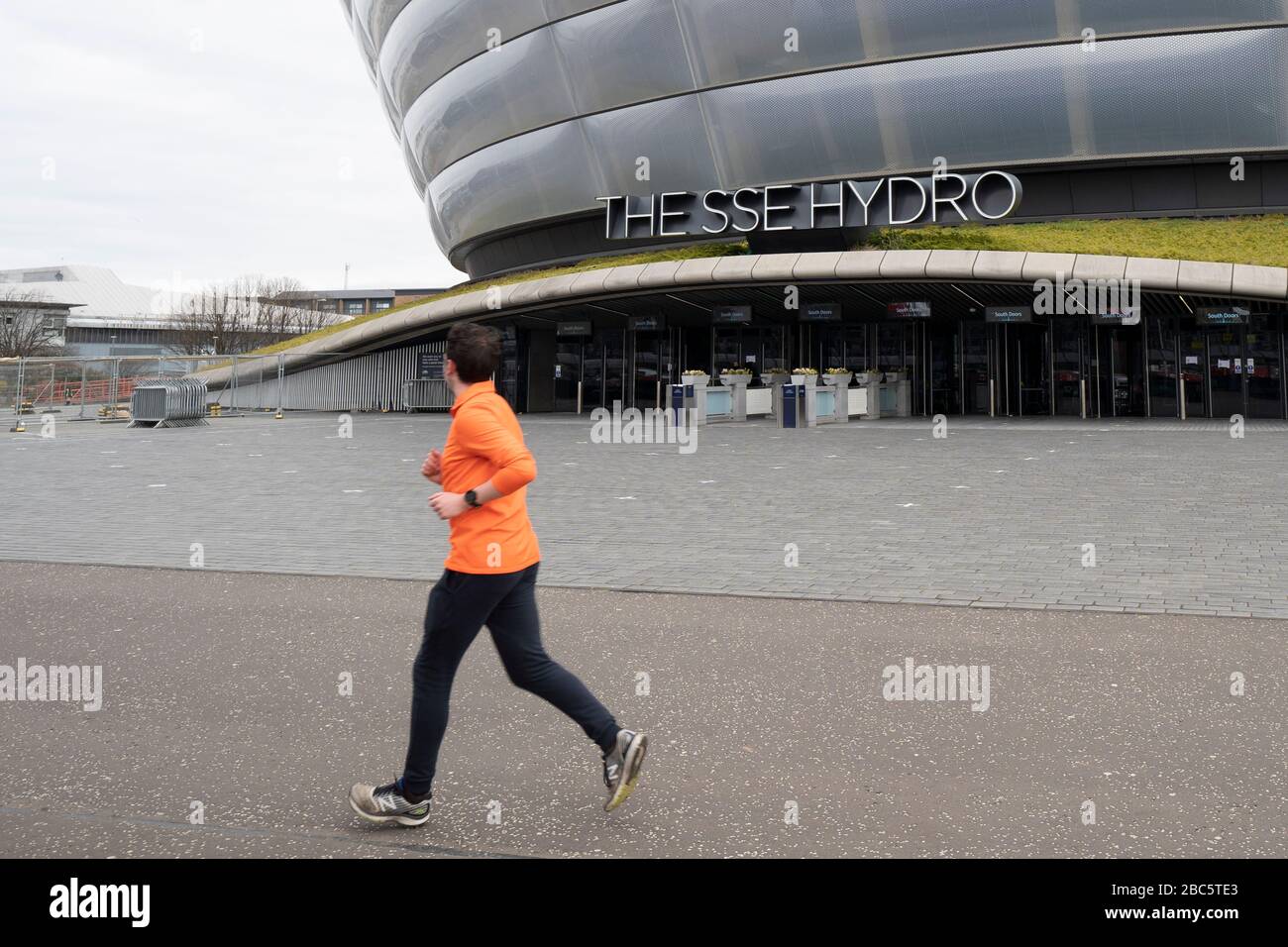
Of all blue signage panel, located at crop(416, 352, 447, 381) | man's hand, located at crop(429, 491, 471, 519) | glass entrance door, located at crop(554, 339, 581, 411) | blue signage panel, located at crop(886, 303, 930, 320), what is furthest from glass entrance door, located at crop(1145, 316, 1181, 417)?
man's hand, located at crop(429, 491, 471, 519)

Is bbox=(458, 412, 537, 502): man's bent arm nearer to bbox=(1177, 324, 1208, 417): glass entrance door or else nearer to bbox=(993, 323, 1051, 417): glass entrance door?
bbox=(1177, 324, 1208, 417): glass entrance door

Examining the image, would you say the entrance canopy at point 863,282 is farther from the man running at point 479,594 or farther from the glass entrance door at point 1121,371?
the man running at point 479,594

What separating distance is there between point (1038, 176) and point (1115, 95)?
3367mm

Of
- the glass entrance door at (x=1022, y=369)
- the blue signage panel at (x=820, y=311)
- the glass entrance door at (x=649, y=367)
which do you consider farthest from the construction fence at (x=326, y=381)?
the glass entrance door at (x=1022, y=369)

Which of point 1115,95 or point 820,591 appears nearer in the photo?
point 820,591

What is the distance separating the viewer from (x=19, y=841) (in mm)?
3748

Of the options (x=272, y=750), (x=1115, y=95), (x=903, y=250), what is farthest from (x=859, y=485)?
(x=1115, y=95)

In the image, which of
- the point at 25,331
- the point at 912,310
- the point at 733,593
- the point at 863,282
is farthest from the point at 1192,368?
the point at 25,331

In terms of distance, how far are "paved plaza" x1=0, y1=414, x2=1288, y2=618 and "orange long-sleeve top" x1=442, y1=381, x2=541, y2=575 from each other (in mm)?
4047

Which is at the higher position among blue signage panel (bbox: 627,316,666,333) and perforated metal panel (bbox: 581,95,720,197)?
perforated metal panel (bbox: 581,95,720,197)

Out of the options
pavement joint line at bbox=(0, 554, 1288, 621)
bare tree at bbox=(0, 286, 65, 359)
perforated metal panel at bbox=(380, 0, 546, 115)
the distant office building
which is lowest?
pavement joint line at bbox=(0, 554, 1288, 621)

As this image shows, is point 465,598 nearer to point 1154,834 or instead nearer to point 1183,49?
point 1154,834

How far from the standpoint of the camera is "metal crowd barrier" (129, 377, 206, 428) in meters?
29.5

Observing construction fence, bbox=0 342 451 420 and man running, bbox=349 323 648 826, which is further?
construction fence, bbox=0 342 451 420
